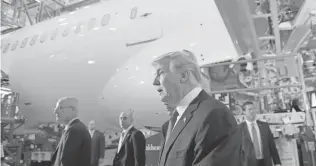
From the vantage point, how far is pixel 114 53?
6.21 metres

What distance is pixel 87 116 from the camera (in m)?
6.79

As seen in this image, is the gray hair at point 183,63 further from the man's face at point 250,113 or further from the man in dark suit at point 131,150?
the man's face at point 250,113

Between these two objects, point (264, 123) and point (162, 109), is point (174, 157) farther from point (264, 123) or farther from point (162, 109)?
point (162, 109)

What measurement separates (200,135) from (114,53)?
503 cm

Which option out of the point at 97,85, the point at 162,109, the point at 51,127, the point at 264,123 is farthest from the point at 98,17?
the point at 264,123

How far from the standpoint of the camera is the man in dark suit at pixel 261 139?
3949 millimetres

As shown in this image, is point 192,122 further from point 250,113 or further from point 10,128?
point 10,128

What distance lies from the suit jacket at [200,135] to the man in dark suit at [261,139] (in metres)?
2.65

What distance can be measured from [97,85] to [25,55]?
8.50 ft

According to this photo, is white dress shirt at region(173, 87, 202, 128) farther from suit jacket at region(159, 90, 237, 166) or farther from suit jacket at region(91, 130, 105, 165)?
suit jacket at region(91, 130, 105, 165)

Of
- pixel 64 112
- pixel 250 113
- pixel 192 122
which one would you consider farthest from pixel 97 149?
pixel 192 122

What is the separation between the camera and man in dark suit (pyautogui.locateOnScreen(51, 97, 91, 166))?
2.92 m

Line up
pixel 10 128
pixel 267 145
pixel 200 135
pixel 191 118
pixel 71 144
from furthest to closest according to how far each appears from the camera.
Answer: pixel 10 128 → pixel 267 145 → pixel 71 144 → pixel 191 118 → pixel 200 135

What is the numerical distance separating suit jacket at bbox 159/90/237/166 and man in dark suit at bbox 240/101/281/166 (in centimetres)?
265
